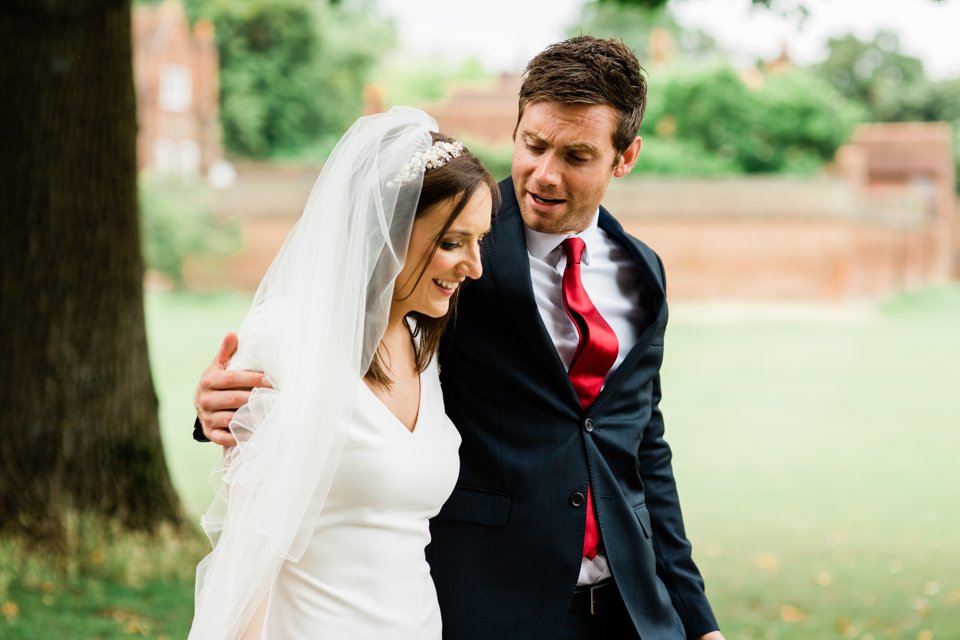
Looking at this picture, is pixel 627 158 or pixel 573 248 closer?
pixel 573 248

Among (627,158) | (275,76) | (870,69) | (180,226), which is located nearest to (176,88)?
(275,76)

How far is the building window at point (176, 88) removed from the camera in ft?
132

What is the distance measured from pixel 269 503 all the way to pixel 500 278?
2.25 feet

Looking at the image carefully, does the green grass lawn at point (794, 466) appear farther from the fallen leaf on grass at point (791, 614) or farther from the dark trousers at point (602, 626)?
the dark trousers at point (602, 626)

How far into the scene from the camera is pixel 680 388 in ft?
78.4

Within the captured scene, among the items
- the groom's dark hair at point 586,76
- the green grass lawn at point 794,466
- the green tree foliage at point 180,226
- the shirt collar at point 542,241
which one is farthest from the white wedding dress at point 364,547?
the green tree foliage at point 180,226

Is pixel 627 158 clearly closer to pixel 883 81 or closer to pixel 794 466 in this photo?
pixel 794 466

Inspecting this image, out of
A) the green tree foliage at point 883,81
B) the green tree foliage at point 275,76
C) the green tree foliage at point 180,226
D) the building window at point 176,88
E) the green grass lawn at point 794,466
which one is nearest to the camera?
the green grass lawn at point 794,466

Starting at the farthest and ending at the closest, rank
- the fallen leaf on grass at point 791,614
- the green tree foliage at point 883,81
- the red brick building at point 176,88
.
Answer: the green tree foliage at point 883,81
the red brick building at point 176,88
the fallen leaf on grass at point 791,614

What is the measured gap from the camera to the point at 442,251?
217 cm

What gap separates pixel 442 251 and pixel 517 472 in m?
0.51

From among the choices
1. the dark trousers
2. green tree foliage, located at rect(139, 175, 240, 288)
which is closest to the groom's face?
the dark trousers

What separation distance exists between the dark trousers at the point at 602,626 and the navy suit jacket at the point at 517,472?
4 centimetres

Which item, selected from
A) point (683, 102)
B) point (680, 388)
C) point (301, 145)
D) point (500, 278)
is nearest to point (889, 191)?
point (683, 102)
